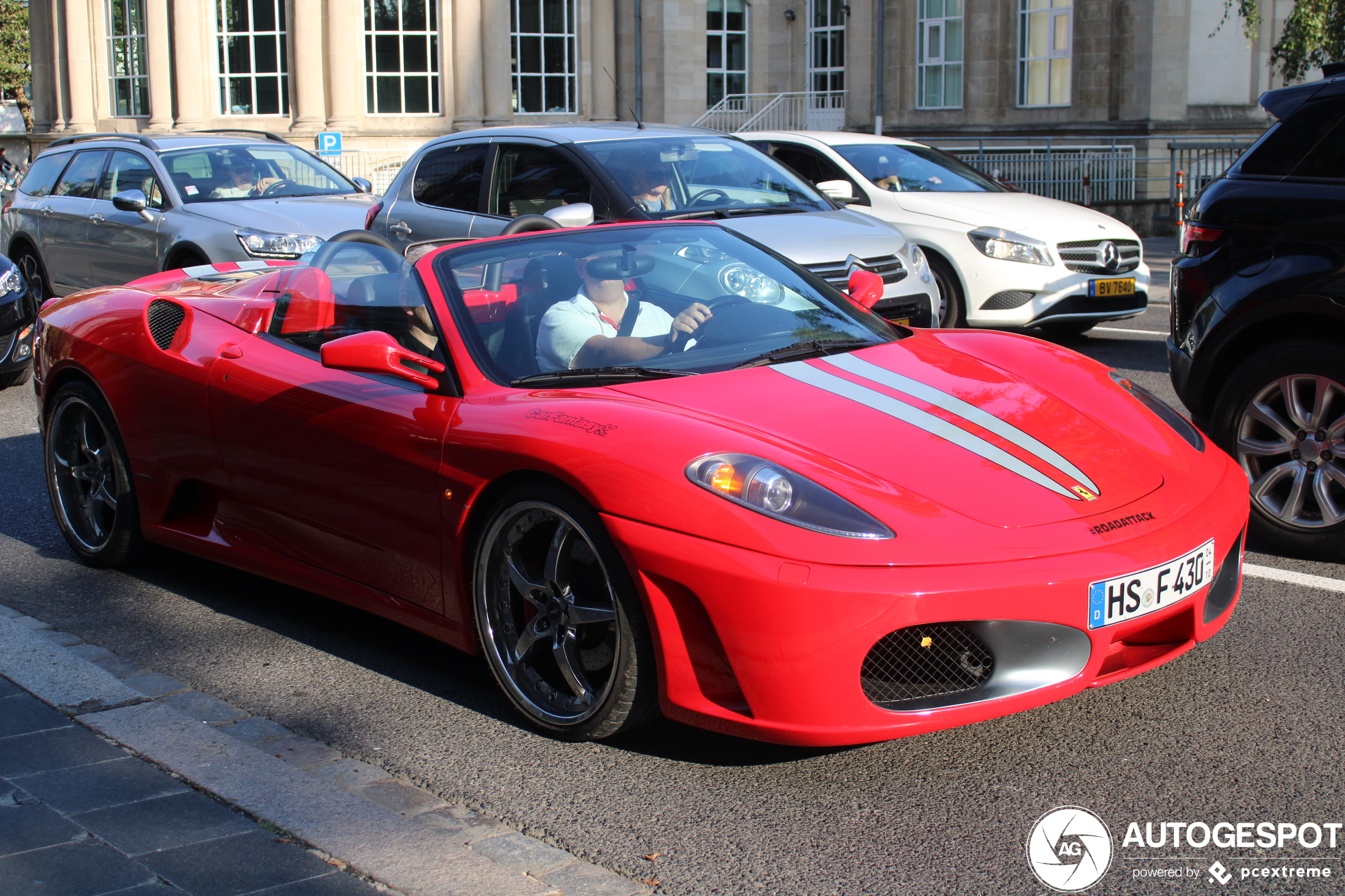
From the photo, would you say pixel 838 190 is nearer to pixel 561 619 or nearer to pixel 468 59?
pixel 561 619

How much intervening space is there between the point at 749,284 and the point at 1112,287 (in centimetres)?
655

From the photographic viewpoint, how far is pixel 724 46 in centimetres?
3578

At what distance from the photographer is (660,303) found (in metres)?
4.43

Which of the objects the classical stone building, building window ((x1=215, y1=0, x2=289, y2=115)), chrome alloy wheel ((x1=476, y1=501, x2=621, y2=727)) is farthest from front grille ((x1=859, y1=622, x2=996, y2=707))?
building window ((x1=215, y1=0, x2=289, y2=115))

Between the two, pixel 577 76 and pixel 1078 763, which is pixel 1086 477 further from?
pixel 577 76

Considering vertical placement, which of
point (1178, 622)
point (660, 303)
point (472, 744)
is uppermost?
point (660, 303)

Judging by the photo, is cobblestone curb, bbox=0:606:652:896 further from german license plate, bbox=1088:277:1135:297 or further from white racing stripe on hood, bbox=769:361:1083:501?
german license plate, bbox=1088:277:1135:297

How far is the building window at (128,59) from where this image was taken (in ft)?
118

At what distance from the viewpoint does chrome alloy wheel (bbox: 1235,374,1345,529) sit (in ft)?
16.6

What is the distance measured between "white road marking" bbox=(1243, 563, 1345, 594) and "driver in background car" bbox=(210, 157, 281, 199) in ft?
29.9

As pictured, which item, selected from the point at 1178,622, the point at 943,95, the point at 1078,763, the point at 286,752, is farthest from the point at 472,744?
the point at 943,95

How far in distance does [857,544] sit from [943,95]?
27473 millimetres

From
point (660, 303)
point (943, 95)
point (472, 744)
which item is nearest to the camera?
point (472, 744)

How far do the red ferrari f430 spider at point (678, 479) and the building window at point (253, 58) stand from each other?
101 ft
